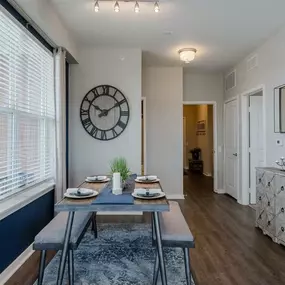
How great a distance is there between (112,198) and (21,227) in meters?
1.17

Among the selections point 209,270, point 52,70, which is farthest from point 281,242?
point 52,70

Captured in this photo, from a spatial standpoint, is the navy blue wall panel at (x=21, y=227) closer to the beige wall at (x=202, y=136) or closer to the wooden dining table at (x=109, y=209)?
the wooden dining table at (x=109, y=209)

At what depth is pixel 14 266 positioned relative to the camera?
279 centimetres

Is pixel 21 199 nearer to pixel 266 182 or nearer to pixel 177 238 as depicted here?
pixel 177 238

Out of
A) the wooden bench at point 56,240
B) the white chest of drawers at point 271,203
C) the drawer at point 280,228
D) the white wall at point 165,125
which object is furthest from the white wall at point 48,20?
the drawer at point 280,228

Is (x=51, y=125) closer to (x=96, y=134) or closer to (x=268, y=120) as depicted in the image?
(x=96, y=134)

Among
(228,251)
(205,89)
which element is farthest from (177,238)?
(205,89)

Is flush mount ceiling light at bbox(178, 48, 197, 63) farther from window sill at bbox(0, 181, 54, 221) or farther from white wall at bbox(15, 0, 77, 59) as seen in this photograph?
window sill at bbox(0, 181, 54, 221)

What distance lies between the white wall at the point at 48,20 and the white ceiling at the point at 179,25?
9 centimetres

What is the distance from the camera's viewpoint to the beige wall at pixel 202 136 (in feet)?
31.6

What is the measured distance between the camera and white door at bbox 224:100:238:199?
19.8 ft

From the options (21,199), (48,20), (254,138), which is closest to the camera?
(21,199)

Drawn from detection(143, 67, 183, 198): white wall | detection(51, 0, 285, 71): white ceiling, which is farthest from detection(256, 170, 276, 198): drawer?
detection(143, 67, 183, 198): white wall

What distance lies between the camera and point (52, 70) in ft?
12.9
